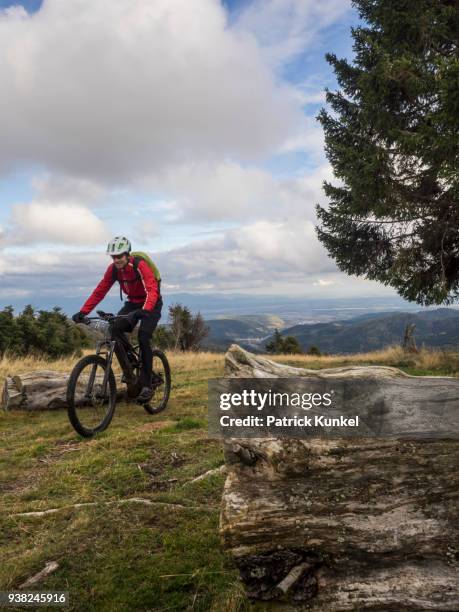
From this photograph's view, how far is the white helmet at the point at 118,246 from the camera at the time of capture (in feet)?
26.1

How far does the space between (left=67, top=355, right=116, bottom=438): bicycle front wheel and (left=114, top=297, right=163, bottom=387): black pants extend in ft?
2.42

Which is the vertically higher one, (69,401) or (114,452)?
(69,401)

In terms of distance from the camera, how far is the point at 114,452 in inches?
263

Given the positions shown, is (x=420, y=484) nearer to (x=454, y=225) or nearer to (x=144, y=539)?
(x=144, y=539)

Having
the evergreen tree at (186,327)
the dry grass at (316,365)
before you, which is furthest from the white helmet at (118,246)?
the evergreen tree at (186,327)

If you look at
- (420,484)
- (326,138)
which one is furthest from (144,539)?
(326,138)

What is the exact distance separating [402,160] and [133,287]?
12.8 m

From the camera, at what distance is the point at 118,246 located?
26.4ft

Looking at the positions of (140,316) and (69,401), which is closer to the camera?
(69,401)

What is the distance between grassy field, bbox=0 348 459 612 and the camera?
341 centimetres

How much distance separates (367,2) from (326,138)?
6801mm

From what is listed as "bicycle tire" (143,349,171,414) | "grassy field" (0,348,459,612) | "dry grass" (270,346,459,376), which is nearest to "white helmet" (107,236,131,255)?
"bicycle tire" (143,349,171,414)

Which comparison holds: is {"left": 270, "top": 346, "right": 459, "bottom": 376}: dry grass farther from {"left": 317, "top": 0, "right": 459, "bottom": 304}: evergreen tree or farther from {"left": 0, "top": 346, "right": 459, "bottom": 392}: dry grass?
{"left": 317, "top": 0, "right": 459, "bottom": 304}: evergreen tree

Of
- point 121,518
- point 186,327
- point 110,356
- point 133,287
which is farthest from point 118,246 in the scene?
point 186,327
